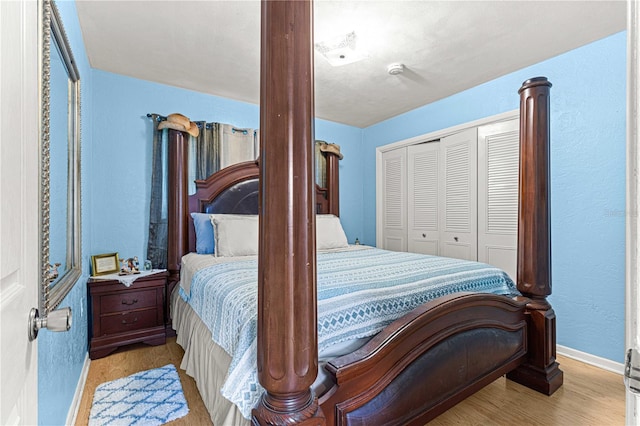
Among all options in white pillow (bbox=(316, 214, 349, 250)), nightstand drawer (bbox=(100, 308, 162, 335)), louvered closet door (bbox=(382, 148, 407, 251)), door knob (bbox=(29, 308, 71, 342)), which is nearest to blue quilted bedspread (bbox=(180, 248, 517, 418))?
nightstand drawer (bbox=(100, 308, 162, 335))

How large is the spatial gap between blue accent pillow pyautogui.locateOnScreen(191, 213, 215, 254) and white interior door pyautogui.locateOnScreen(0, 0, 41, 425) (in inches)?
89.4

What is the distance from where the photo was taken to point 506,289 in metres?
2.16

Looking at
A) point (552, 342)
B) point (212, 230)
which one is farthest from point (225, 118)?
point (552, 342)

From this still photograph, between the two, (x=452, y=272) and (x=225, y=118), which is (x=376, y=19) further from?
(x=225, y=118)

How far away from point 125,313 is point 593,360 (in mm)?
3724

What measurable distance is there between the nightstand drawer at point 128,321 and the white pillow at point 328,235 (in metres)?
1.62

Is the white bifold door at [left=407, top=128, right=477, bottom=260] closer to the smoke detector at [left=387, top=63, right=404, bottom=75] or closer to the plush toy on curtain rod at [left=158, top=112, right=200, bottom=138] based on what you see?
the smoke detector at [left=387, top=63, right=404, bottom=75]

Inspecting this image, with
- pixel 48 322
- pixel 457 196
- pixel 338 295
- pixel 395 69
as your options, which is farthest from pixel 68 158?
pixel 457 196

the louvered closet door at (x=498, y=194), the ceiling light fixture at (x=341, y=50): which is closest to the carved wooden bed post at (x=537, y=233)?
the louvered closet door at (x=498, y=194)

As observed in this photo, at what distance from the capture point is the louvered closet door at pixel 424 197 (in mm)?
3695

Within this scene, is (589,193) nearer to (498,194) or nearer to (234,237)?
(498,194)

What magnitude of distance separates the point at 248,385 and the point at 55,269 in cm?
101

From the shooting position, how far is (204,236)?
9.63 ft

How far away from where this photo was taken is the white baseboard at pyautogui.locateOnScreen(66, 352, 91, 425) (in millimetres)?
1665
